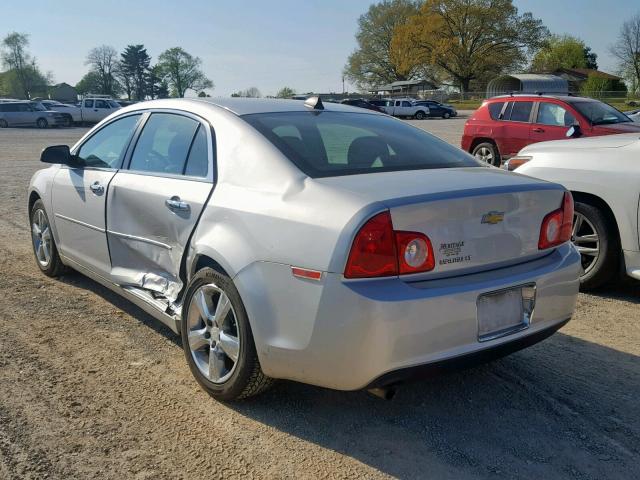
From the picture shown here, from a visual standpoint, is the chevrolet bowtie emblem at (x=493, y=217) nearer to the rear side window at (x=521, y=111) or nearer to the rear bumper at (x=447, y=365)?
the rear bumper at (x=447, y=365)

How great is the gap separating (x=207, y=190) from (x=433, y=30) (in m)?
81.2

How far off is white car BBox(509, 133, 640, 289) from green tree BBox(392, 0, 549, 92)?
77446 millimetres

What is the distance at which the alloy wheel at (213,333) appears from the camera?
310 centimetres

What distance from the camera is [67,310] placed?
463 centimetres

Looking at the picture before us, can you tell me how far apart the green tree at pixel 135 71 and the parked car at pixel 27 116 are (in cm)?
7974

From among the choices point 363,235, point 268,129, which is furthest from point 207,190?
point 363,235

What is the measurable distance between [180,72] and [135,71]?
8591 mm

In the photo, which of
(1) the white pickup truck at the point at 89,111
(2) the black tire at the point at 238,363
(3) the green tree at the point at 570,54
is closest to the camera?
(2) the black tire at the point at 238,363

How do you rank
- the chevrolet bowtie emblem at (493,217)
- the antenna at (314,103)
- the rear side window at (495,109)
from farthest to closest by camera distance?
the rear side window at (495,109)
the antenna at (314,103)
the chevrolet bowtie emblem at (493,217)

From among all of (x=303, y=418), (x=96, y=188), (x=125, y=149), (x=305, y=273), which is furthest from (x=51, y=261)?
(x=305, y=273)

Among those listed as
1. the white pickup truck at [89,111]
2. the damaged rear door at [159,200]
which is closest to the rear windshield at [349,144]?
the damaged rear door at [159,200]

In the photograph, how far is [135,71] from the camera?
116750mm

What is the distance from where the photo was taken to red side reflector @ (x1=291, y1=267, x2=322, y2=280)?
2604 mm

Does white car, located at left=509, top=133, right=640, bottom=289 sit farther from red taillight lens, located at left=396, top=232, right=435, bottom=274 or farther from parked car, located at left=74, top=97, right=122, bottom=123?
parked car, located at left=74, top=97, right=122, bottom=123
